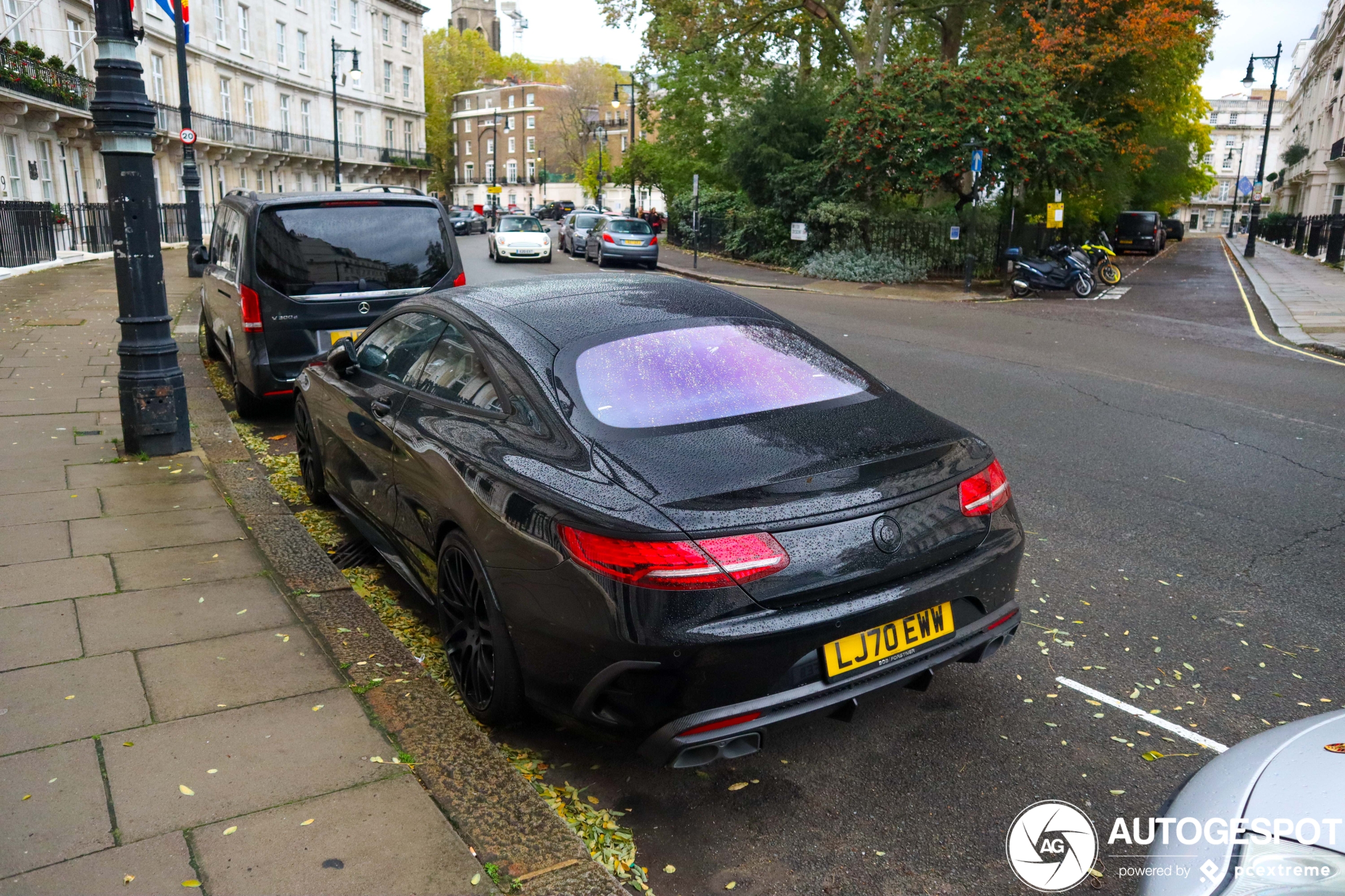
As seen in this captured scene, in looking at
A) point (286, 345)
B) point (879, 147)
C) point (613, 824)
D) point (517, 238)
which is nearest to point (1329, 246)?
point (879, 147)

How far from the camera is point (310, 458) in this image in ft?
19.9

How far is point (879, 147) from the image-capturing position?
2277 centimetres

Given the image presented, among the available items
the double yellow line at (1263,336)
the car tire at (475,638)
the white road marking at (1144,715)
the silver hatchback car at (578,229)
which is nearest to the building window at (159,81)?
the silver hatchback car at (578,229)

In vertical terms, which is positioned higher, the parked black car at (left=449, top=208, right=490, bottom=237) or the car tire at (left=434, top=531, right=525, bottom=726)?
the parked black car at (left=449, top=208, right=490, bottom=237)

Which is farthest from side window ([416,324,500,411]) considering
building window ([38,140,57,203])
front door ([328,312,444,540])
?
building window ([38,140,57,203])

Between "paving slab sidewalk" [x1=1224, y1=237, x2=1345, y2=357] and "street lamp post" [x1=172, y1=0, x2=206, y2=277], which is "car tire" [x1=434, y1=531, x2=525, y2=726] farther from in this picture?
"street lamp post" [x1=172, y1=0, x2=206, y2=277]

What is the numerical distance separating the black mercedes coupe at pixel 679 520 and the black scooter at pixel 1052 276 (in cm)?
1931

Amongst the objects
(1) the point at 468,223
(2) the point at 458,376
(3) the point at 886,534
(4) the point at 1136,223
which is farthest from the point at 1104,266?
(1) the point at 468,223

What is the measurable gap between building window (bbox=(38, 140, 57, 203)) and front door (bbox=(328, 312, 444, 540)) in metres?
30.0

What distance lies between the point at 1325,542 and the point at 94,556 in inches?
260

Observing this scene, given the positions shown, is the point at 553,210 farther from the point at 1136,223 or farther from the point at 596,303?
the point at 596,303

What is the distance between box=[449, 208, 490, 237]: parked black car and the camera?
180 ft

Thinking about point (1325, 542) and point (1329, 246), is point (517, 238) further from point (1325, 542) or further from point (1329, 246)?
point (1325, 542)

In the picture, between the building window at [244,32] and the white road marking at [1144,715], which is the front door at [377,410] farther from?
the building window at [244,32]
